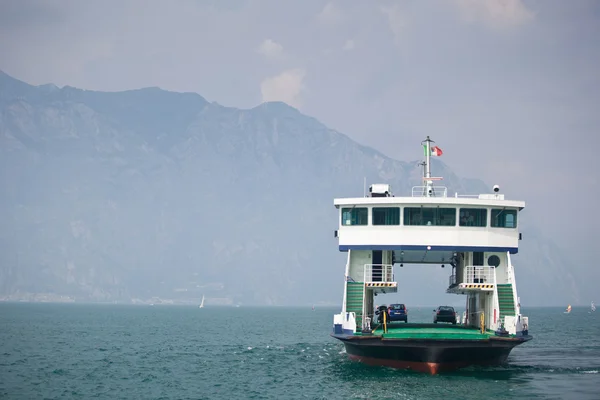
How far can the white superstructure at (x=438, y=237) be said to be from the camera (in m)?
45.3

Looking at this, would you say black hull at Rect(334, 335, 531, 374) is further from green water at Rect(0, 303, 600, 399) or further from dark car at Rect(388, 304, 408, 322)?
dark car at Rect(388, 304, 408, 322)

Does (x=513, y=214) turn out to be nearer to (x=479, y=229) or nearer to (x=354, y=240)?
(x=479, y=229)

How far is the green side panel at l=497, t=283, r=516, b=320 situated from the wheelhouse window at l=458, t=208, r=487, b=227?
11.6 feet

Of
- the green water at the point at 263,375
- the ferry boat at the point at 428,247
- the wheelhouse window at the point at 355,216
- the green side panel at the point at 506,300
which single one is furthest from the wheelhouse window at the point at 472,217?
the green water at the point at 263,375

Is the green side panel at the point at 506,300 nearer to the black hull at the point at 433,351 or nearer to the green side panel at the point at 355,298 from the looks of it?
the black hull at the point at 433,351

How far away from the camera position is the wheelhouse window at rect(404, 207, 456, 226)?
4584cm

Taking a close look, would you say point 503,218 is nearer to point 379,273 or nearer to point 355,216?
point 379,273

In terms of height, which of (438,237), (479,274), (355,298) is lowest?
(355,298)

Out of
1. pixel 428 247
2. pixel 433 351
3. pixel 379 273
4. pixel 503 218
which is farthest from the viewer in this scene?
pixel 379 273

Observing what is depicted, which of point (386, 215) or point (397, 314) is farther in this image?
point (397, 314)

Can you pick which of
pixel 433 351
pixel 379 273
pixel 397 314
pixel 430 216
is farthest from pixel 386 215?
pixel 397 314

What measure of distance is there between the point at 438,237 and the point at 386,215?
3019mm

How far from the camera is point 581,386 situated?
138 feet

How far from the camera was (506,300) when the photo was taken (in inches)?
1783
